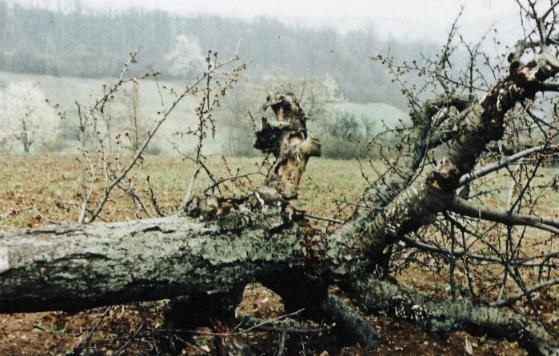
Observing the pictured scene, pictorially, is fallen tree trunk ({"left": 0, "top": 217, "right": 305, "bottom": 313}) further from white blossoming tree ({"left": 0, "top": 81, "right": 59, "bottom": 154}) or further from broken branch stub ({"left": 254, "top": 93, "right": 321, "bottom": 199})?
white blossoming tree ({"left": 0, "top": 81, "right": 59, "bottom": 154})

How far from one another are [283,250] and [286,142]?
1.04 metres

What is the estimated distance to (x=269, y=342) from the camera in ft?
12.7

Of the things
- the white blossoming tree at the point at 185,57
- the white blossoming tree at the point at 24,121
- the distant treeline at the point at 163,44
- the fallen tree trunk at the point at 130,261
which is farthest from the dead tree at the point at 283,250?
the distant treeline at the point at 163,44

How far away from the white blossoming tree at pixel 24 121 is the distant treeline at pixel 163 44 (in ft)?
119

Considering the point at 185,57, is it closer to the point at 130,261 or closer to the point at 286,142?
the point at 286,142

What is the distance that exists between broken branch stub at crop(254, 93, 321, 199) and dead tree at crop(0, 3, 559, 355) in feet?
0.03

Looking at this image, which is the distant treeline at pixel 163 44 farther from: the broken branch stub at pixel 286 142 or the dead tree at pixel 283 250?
the dead tree at pixel 283 250

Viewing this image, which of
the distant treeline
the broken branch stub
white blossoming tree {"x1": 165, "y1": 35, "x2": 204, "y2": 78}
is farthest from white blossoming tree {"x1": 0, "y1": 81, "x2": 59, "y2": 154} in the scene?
the broken branch stub

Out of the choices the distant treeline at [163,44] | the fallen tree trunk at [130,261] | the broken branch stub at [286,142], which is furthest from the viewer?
the distant treeline at [163,44]

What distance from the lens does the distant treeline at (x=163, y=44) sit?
9619cm

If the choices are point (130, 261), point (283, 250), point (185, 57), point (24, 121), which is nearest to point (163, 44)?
point (185, 57)

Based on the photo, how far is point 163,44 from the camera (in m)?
120

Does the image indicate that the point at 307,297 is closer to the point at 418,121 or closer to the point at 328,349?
the point at 328,349

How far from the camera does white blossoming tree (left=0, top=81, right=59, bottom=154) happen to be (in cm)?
4934
